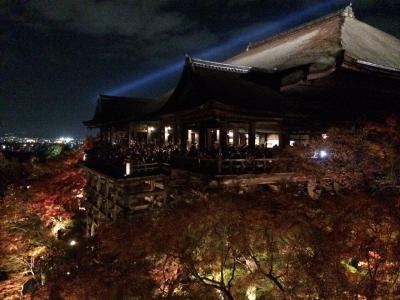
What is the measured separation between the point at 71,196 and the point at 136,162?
11.6m

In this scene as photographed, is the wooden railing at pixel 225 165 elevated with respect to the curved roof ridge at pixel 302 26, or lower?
lower

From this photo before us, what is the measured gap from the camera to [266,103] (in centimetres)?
1639

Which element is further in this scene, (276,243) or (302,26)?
(302,26)

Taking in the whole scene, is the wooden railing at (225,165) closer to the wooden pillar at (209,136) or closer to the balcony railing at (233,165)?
the balcony railing at (233,165)

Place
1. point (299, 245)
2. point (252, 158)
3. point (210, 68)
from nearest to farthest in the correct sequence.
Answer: point (299, 245), point (252, 158), point (210, 68)

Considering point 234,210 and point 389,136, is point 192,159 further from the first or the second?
point 389,136

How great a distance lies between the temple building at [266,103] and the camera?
48.3ft

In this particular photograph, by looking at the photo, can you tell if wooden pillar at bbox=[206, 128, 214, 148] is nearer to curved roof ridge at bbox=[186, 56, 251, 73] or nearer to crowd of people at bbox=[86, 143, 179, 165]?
crowd of people at bbox=[86, 143, 179, 165]

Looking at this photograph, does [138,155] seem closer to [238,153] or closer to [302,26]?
[238,153]

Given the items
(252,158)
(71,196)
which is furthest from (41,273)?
(252,158)

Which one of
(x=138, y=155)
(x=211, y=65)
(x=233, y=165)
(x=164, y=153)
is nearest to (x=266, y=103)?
(x=233, y=165)

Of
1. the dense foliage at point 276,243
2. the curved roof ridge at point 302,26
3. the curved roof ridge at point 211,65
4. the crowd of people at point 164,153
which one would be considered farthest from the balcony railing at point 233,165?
the curved roof ridge at point 302,26

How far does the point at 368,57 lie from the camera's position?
19.3 metres

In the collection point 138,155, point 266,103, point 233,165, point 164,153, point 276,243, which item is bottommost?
point 276,243
